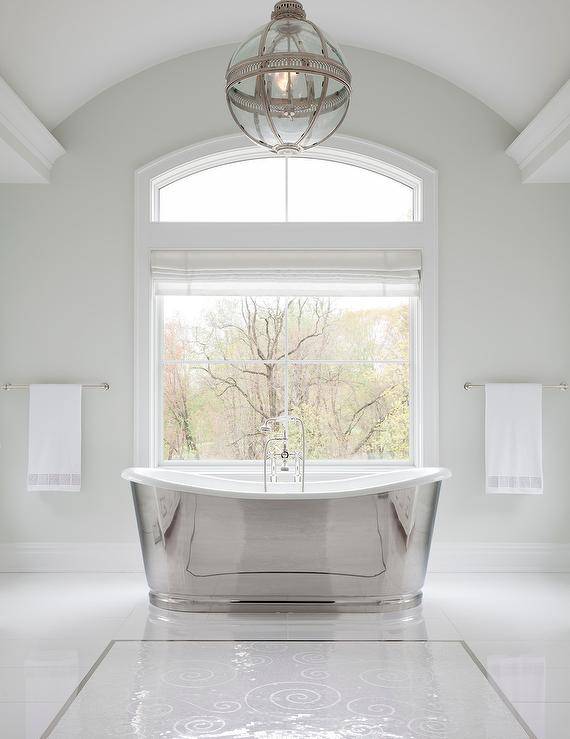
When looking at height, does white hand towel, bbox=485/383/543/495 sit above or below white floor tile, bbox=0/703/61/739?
above

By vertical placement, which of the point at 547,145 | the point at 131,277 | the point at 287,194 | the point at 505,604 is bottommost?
the point at 505,604

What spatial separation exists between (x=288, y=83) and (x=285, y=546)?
2197 mm

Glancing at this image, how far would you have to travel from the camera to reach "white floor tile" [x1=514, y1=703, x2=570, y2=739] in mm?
2361

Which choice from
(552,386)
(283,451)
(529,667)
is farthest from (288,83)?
(552,386)

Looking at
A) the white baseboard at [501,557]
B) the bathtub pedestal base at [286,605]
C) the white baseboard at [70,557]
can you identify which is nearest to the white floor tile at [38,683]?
the bathtub pedestal base at [286,605]

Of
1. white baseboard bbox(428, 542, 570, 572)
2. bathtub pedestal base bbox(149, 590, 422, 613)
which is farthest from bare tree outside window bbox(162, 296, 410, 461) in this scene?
bathtub pedestal base bbox(149, 590, 422, 613)

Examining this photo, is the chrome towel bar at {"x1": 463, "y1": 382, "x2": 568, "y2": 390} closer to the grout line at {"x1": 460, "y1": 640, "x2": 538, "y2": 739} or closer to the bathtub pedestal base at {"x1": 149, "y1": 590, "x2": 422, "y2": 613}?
the bathtub pedestal base at {"x1": 149, "y1": 590, "x2": 422, "y2": 613}

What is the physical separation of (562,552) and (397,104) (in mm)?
2845

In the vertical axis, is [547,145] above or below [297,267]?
above

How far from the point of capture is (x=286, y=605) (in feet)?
12.3

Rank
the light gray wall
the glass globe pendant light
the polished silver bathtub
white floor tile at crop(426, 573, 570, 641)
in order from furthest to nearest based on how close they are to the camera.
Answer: the light gray wall, the polished silver bathtub, white floor tile at crop(426, 573, 570, 641), the glass globe pendant light

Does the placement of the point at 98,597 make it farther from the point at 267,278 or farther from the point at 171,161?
the point at 171,161

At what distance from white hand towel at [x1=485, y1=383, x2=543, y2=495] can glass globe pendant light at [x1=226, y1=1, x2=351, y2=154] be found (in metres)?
2.60

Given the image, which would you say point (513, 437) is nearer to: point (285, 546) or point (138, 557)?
point (285, 546)
